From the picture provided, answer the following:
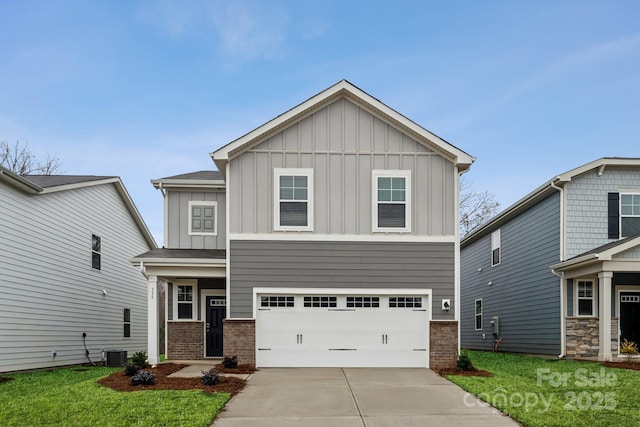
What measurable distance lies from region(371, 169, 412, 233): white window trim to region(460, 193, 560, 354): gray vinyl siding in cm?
525

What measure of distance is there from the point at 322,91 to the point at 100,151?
21.5 meters

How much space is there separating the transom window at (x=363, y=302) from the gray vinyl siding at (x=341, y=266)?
14.5 inches

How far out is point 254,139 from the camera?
598 inches

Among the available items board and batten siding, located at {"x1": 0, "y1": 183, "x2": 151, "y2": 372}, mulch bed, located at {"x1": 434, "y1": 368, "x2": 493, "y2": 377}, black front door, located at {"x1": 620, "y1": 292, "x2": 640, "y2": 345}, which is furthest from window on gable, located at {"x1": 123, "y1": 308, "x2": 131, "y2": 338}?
black front door, located at {"x1": 620, "y1": 292, "x2": 640, "y2": 345}

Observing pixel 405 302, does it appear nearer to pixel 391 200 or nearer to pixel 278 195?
pixel 391 200

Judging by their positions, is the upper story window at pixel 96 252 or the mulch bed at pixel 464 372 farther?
the upper story window at pixel 96 252

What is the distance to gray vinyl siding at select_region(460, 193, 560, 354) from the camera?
18094 millimetres

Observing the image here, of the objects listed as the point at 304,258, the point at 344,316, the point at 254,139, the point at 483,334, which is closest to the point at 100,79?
the point at 254,139

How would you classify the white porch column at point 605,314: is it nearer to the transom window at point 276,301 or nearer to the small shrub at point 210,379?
the transom window at point 276,301

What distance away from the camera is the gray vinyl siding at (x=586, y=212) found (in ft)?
56.5

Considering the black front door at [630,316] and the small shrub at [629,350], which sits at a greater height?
the black front door at [630,316]

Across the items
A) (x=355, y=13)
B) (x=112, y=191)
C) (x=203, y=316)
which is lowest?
(x=203, y=316)

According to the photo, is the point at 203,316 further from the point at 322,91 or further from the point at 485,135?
the point at 485,135

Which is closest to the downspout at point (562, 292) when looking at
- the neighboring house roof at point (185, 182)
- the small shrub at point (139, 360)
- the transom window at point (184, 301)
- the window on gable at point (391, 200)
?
the window on gable at point (391, 200)
